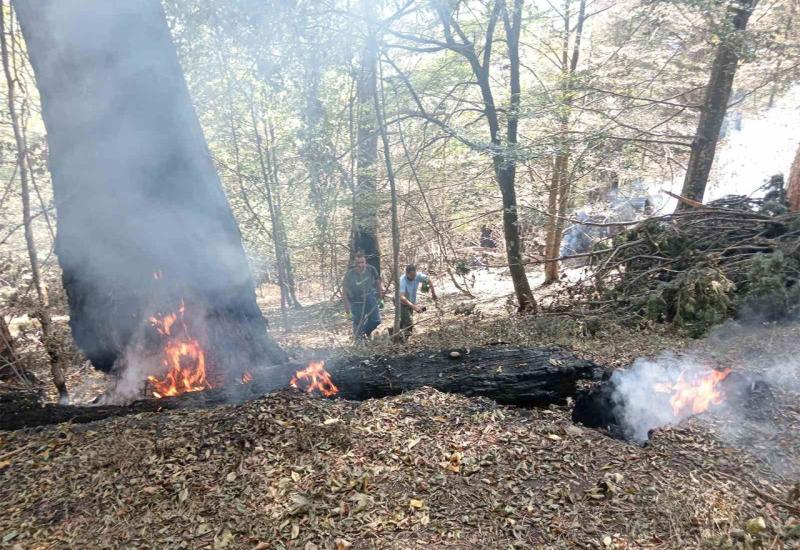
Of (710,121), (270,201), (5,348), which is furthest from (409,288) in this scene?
(710,121)

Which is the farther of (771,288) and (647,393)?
(771,288)

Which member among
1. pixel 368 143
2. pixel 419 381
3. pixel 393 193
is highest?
pixel 368 143

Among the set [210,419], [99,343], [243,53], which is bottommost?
[210,419]

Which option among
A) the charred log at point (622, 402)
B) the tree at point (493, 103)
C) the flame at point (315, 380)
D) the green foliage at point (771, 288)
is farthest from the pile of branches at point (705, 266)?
the flame at point (315, 380)

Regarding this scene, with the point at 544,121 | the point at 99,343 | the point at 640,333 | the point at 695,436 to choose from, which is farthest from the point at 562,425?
the point at 544,121

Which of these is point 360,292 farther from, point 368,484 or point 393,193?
point 368,484

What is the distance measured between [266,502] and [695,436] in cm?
252

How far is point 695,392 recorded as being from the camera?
330 centimetres

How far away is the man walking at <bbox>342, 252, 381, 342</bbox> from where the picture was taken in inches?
251

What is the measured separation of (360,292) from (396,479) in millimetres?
4304

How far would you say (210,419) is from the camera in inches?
111

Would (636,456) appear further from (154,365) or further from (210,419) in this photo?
(154,365)

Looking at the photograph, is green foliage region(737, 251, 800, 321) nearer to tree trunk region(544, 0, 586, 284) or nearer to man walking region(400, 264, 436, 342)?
tree trunk region(544, 0, 586, 284)

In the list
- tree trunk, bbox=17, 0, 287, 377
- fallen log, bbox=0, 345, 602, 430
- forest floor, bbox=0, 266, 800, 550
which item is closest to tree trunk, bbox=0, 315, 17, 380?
tree trunk, bbox=17, 0, 287, 377
